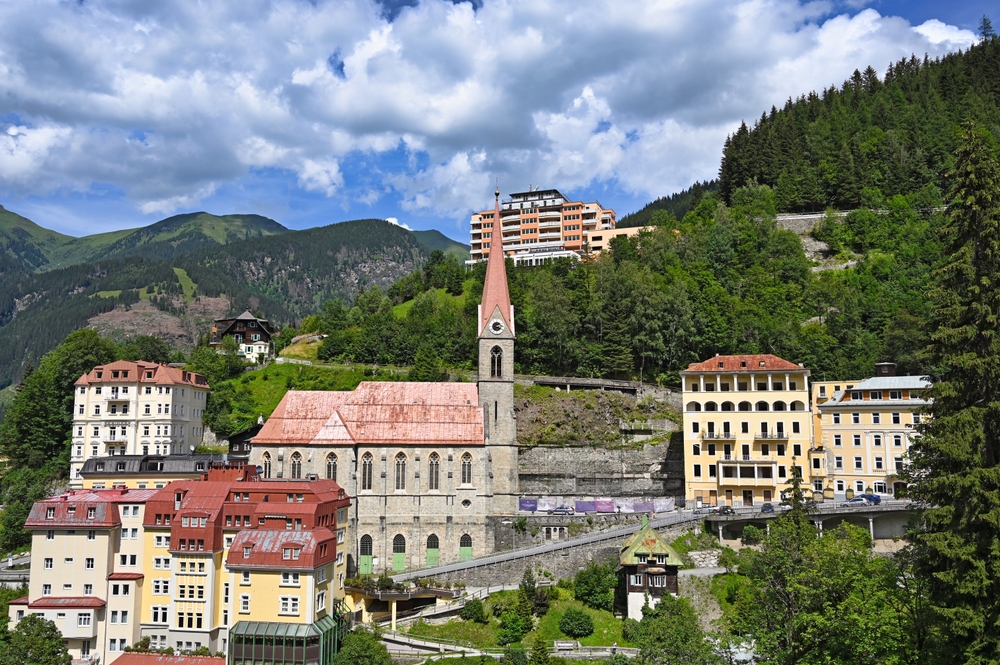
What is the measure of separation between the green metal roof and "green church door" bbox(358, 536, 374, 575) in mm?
20360

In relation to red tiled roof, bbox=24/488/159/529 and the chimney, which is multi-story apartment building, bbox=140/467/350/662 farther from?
the chimney

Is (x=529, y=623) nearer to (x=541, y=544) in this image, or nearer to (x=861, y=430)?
(x=541, y=544)

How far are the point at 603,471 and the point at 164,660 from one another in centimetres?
3870

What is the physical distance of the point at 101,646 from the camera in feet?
163

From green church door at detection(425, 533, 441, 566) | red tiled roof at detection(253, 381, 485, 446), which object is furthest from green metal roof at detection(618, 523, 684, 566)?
red tiled roof at detection(253, 381, 485, 446)

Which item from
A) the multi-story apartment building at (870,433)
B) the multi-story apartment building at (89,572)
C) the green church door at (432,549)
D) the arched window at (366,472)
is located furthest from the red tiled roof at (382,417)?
the multi-story apartment building at (870,433)

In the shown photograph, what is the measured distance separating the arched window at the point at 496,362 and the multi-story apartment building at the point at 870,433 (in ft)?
92.1

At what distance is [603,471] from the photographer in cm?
6950

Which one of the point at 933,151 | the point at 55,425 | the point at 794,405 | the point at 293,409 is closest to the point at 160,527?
the point at 293,409

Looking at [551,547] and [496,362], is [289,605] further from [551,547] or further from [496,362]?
[496,362]

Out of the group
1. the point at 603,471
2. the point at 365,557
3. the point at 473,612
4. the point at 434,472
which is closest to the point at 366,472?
the point at 434,472

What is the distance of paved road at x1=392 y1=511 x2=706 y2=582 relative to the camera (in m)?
54.5

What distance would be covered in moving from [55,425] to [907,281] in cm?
9694

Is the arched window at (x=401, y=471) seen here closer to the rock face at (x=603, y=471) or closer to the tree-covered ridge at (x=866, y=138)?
the rock face at (x=603, y=471)
